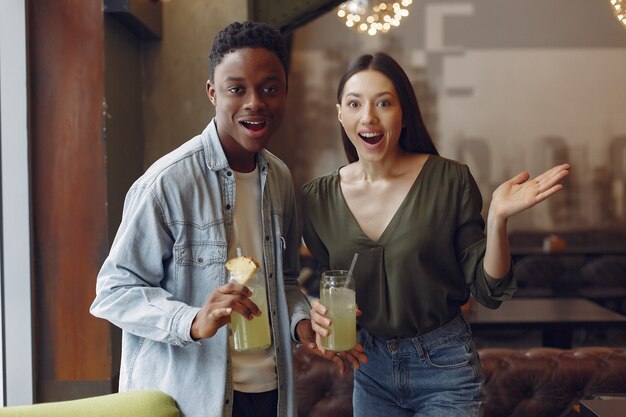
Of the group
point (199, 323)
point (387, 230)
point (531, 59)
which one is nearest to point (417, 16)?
point (531, 59)

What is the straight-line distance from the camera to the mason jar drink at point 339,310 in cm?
180

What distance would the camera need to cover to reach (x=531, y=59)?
25.7ft

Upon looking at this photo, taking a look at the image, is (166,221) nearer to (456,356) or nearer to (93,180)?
(456,356)

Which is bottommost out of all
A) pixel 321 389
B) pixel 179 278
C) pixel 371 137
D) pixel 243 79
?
pixel 321 389

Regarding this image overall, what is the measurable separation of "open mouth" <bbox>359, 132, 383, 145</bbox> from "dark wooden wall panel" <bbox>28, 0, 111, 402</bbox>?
128 centimetres

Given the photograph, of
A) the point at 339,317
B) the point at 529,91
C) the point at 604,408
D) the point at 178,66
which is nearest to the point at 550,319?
the point at 604,408

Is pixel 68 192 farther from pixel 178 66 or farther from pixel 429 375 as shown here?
pixel 429 375

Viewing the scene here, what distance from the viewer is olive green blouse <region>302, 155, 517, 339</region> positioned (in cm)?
192

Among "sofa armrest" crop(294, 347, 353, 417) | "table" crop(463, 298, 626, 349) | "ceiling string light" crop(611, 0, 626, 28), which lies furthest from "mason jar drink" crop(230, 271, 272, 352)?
"table" crop(463, 298, 626, 349)

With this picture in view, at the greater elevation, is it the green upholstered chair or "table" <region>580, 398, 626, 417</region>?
the green upholstered chair

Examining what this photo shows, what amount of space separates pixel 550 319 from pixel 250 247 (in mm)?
2984

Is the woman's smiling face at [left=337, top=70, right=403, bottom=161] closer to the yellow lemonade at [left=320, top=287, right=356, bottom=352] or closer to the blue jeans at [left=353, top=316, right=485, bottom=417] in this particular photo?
the yellow lemonade at [left=320, top=287, right=356, bottom=352]

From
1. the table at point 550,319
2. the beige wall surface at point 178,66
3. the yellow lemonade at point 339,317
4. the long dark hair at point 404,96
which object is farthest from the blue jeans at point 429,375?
the table at point 550,319

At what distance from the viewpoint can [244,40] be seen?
5.57 ft
